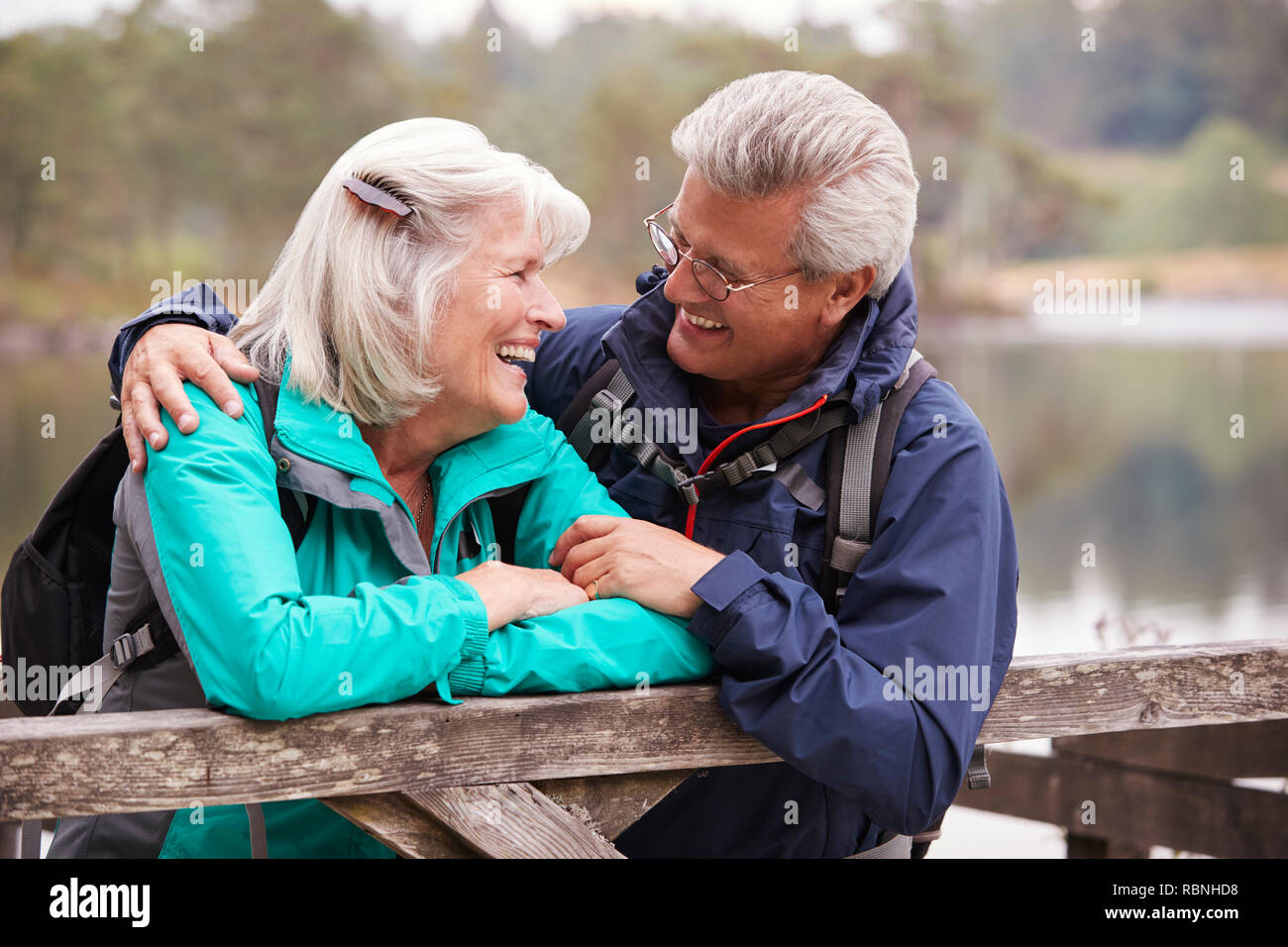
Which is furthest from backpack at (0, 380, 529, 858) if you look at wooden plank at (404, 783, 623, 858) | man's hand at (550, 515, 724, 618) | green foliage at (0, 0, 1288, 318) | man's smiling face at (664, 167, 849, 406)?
green foliage at (0, 0, 1288, 318)

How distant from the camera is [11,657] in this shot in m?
2.14

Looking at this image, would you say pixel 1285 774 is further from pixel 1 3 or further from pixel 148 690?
pixel 1 3

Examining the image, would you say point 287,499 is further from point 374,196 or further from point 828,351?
point 828,351

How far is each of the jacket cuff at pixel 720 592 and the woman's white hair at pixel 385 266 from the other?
565mm

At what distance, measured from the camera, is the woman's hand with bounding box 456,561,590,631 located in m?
1.88

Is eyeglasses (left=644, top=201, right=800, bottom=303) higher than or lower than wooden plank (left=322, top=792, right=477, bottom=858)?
higher

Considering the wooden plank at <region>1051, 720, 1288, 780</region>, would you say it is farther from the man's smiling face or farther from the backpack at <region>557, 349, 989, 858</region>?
the man's smiling face

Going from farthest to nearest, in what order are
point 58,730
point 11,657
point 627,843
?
point 627,843 → point 11,657 → point 58,730

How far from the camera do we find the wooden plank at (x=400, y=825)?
1.74 metres

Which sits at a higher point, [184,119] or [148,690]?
[184,119]

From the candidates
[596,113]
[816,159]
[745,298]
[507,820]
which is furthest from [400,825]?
[596,113]
